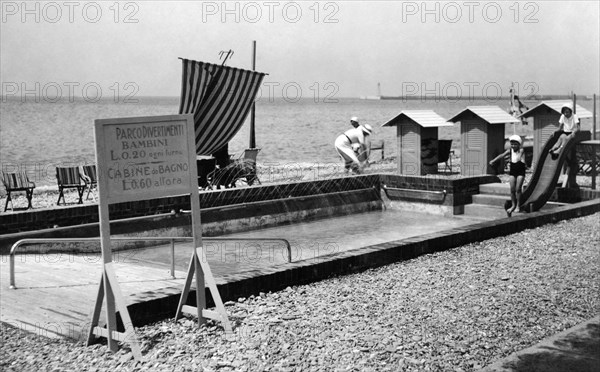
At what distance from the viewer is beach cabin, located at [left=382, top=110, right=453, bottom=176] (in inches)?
870

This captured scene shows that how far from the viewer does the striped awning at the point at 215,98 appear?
54.7 feet

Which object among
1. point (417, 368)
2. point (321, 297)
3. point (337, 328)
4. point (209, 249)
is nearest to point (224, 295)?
point (321, 297)

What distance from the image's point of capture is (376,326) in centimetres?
710

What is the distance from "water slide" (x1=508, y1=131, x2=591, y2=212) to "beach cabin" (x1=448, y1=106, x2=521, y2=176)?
16.5 feet

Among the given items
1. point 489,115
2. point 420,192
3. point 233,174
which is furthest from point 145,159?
point 489,115

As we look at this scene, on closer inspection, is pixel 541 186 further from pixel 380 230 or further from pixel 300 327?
pixel 300 327

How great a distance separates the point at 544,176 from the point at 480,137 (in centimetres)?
571

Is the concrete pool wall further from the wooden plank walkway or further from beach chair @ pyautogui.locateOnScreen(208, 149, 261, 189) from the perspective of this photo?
beach chair @ pyautogui.locateOnScreen(208, 149, 261, 189)

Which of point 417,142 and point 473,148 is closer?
point 417,142

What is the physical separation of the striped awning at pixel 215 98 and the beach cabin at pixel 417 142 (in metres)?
5.63

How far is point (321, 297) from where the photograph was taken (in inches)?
328

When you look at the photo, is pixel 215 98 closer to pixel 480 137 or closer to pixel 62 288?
pixel 480 137

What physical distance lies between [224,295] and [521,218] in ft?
20.6

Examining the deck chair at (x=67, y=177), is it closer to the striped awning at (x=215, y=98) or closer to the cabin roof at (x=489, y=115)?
the striped awning at (x=215, y=98)
